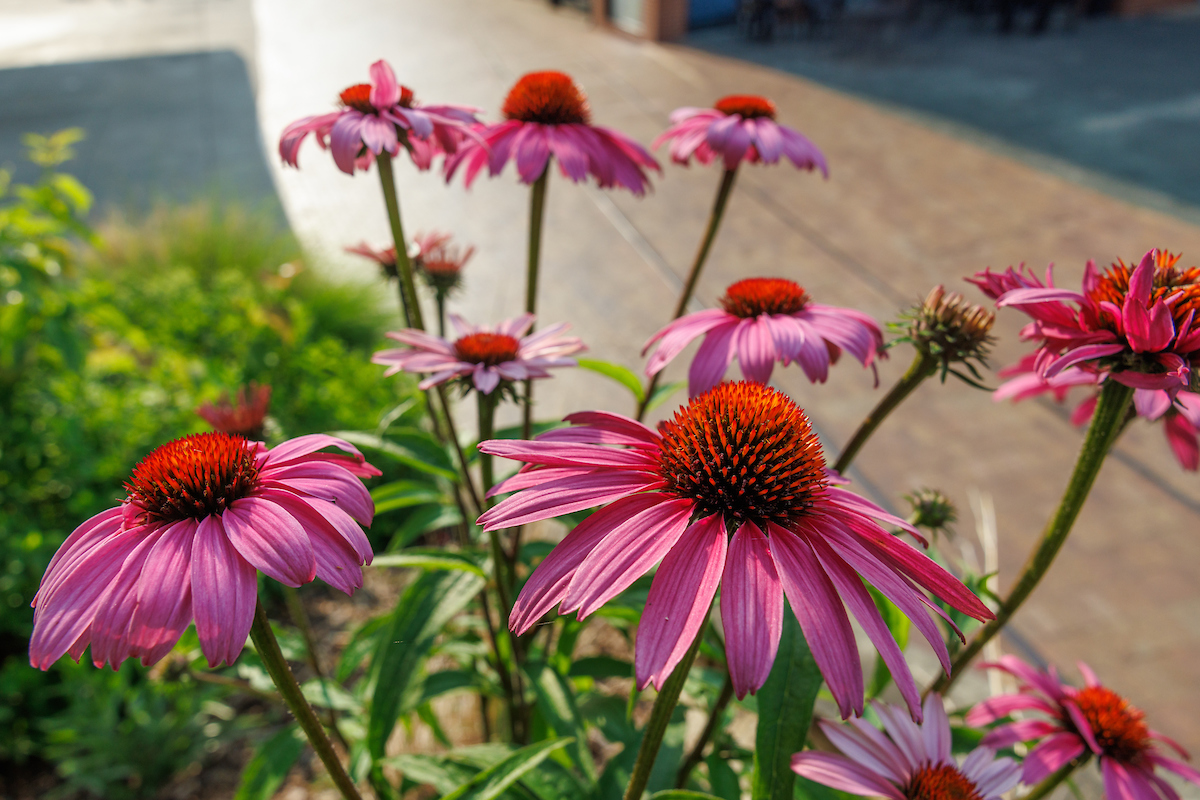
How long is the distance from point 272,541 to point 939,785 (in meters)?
0.64

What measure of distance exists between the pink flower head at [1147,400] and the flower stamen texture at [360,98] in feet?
2.78

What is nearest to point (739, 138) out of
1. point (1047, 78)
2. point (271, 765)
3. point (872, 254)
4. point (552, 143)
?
point (552, 143)

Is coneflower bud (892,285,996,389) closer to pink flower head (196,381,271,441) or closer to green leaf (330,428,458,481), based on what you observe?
green leaf (330,428,458,481)

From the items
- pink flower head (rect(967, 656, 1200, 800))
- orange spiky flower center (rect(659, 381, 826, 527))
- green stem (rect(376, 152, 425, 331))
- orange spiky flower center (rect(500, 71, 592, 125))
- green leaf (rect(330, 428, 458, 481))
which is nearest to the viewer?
orange spiky flower center (rect(659, 381, 826, 527))

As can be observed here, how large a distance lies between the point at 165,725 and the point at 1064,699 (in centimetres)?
178

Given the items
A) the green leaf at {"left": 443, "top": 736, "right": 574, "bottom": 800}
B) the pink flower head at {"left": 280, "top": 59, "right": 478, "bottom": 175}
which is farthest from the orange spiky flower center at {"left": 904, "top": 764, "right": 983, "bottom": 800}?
the pink flower head at {"left": 280, "top": 59, "right": 478, "bottom": 175}

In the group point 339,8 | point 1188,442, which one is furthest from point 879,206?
point 339,8

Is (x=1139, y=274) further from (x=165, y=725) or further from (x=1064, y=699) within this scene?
(x=165, y=725)

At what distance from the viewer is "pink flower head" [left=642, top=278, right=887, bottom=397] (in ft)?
2.84

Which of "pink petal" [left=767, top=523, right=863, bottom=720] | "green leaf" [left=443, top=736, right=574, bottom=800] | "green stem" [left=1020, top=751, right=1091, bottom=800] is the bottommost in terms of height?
"green stem" [left=1020, top=751, right=1091, bottom=800]

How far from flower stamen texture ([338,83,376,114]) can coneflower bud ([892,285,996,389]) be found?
711 mm

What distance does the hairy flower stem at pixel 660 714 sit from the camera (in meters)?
0.60

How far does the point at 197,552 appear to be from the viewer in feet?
1.88

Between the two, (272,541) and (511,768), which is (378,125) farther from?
(511,768)
